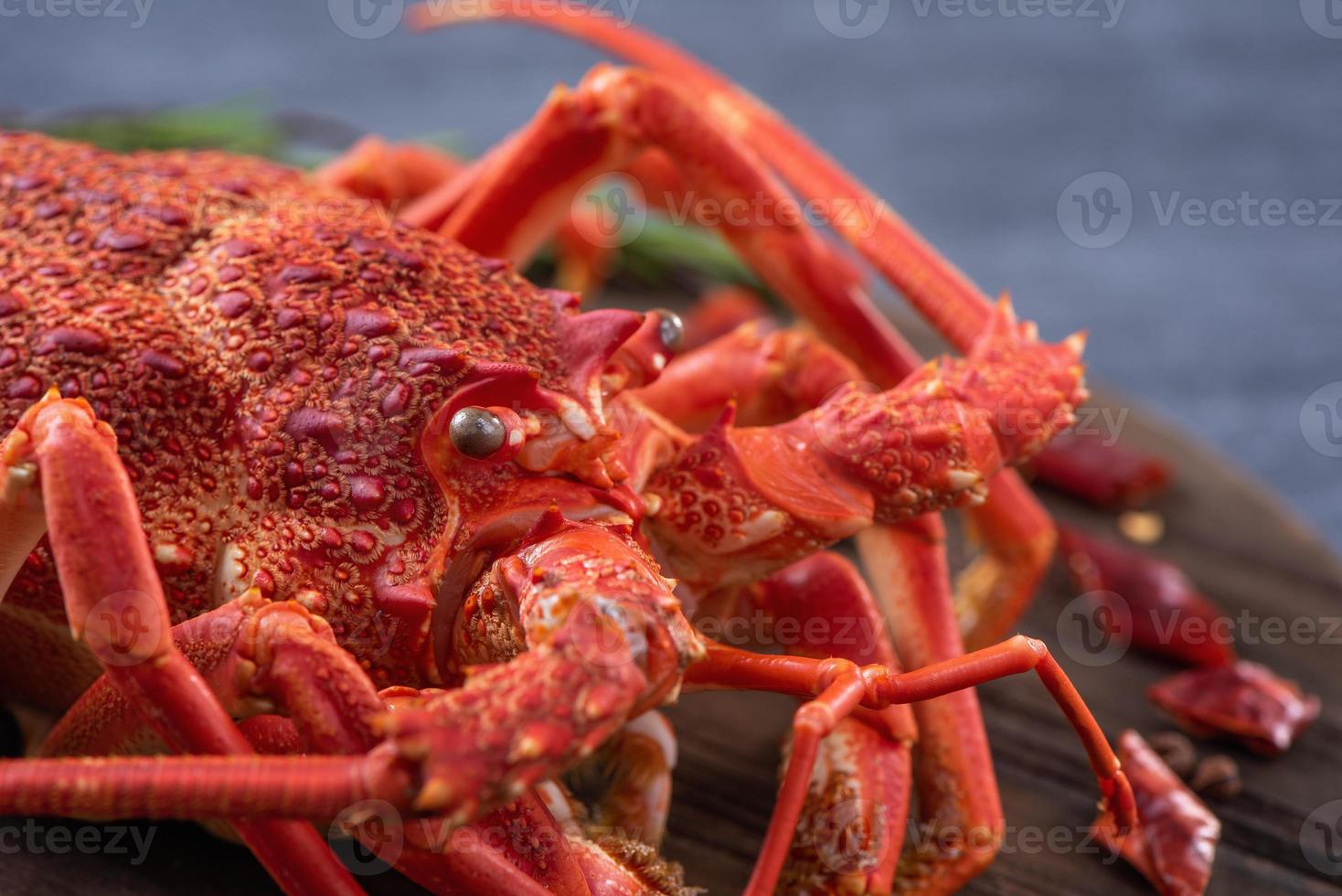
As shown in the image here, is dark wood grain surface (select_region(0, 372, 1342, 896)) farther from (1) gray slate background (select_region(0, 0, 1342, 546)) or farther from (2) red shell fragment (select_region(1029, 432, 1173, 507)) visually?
(1) gray slate background (select_region(0, 0, 1342, 546))

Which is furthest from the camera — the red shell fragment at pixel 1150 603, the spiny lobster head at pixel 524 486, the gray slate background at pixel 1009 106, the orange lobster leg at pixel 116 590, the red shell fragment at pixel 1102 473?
the gray slate background at pixel 1009 106

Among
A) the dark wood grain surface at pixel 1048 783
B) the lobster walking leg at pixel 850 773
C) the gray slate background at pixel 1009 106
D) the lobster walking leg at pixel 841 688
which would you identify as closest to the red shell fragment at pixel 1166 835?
the dark wood grain surface at pixel 1048 783

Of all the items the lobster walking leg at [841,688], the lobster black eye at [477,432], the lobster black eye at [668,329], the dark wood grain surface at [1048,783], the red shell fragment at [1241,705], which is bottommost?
the dark wood grain surface at [1048,783]

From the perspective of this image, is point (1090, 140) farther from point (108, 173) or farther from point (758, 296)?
point (108, 173)

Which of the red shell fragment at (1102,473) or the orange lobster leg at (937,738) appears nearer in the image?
the orange lobster leg at (937,738)

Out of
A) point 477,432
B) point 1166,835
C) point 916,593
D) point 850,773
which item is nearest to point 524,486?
point 477,432

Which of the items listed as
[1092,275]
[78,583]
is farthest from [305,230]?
[1092,275]

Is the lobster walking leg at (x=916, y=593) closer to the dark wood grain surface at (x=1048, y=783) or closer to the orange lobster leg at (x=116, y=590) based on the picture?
the dark wood grain surface at (x=1048, y=783)
